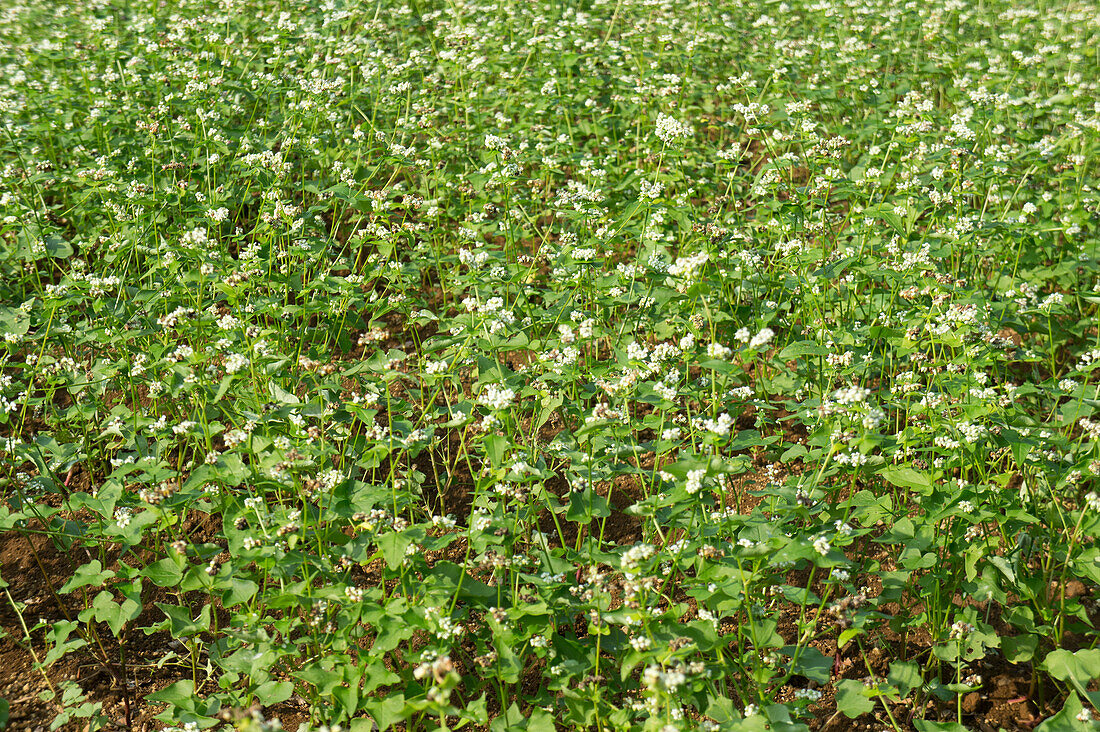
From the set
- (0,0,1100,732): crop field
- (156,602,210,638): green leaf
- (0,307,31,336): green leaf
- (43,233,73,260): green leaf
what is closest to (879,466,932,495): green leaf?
(0,0,1100,732): crop field

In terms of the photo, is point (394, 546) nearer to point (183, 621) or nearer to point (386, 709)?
point (386, 709)

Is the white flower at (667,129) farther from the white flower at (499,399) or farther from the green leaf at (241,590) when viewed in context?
the green leaf at (241,590)

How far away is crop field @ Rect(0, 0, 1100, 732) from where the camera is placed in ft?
9.16

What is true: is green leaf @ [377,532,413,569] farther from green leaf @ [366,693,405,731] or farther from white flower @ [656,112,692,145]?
white flower @ [656,112,692,145]

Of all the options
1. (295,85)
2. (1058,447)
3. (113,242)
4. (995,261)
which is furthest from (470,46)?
(1058,447)

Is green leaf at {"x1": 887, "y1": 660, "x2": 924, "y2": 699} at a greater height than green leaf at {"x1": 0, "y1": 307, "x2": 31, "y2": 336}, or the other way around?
green leaf at {"x1": 0, "y1": 307, "x2": 31, "y2": 336}

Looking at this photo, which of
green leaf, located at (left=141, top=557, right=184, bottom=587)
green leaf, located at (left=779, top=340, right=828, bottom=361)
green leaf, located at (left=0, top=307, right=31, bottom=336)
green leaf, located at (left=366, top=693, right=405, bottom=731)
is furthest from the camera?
green leaf, located at (left=0, top=307, right=31, bottom=336)

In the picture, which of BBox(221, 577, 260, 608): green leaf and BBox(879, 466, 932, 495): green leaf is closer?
BBox(221, 577, 260, 608): green leaf

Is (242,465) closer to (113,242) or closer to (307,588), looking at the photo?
(307,588)

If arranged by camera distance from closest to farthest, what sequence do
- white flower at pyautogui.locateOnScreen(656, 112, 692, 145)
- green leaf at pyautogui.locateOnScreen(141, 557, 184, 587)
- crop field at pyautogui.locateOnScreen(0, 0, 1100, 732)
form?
crop field at pyautogui.locateOnScreen(0, 0, 1100, 732)
green leaf at pyautogui.locateOnScreen(141, 557, 184, 587)
white flower at pyautogui.locateOnScreen(656, 112, 692, 145)

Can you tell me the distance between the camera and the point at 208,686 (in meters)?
3.31

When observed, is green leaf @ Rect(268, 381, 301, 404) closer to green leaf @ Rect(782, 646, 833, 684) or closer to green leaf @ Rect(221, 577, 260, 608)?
green leaf @ Rect(221, 577, 260, 608)

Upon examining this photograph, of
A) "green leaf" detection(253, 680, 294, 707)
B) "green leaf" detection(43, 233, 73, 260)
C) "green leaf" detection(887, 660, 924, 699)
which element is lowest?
"green leaf" detection(887, 660, 924, 699)

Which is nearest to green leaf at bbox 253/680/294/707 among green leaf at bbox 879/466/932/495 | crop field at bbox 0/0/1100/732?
crop field at bbox 0/0/1100/732
